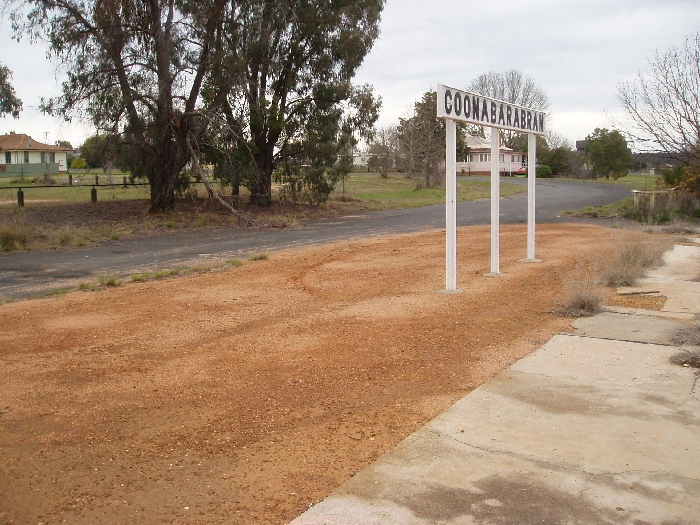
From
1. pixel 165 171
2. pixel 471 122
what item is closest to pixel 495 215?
pixel 471 122

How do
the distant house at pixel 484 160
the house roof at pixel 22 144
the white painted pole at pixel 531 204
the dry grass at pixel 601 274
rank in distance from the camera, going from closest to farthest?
the dry grass at pixel 601 274
the white painted pole at pixel 531 204
the house roof at pixel 22 144
the distant house at pixel 484 160

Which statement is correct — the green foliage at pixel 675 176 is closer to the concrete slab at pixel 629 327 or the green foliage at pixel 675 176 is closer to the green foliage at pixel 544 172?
the concrete slab at pixel 629 327

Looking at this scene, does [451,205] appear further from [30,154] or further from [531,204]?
[30,154]

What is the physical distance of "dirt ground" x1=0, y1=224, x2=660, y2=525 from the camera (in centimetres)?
446

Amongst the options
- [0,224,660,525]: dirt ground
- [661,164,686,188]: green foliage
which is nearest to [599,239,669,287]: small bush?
[0,224,660,525]: dirt ground

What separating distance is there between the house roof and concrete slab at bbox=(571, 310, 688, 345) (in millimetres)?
73604

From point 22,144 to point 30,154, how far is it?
6.48 ft

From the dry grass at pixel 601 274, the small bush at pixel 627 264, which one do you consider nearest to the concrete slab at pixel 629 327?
the dry grass at pixel 601 274

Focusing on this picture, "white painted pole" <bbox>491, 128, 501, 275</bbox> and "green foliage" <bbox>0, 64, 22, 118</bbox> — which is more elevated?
"green foliage" <bbox>0, 64, 22, 118</bbox>

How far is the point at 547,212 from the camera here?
105ft

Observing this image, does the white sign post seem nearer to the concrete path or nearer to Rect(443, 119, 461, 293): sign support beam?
Rect(443, 119, 461, 293): sign support beam

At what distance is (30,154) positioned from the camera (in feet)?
256

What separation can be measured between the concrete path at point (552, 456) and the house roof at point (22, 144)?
75352 mm

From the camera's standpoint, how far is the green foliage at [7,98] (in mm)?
31391
